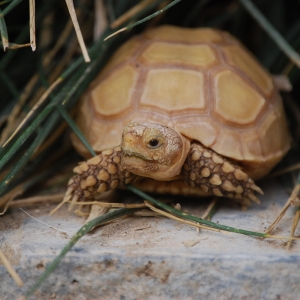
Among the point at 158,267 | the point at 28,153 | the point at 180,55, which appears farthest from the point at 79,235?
A: the point at 180,55

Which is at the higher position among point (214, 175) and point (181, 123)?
point (181, 123)

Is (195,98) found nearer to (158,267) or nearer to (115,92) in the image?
(115,92)

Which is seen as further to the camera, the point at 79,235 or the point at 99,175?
the point at 99,175

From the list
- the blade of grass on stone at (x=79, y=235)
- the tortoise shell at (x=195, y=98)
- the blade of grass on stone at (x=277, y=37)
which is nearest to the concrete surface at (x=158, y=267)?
the blade of grass on stone at (x=79, y=235)

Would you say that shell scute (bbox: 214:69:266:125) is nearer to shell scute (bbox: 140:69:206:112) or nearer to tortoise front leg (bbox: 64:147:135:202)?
shell scute (bbox: 140:69:206:112)

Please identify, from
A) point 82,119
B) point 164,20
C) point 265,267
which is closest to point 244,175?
point 265,267

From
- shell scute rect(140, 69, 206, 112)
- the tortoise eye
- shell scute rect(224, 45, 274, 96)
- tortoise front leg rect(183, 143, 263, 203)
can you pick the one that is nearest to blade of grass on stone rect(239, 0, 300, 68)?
shell scute rect(224, 45, 274, 96)
